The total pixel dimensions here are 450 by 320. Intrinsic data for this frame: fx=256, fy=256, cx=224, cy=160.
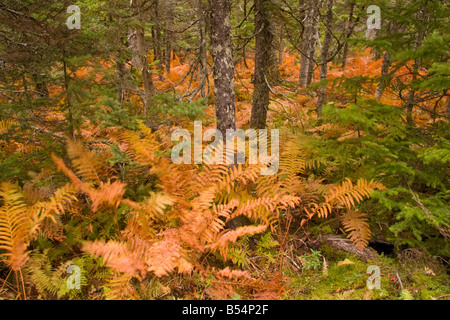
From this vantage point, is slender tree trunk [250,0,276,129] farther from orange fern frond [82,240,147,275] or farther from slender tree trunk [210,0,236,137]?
orange fern frond [82,240,147,275]

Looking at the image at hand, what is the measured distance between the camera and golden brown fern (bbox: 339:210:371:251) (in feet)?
11.1

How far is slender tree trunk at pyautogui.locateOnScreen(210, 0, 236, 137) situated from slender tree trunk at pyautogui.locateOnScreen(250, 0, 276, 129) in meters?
1.21

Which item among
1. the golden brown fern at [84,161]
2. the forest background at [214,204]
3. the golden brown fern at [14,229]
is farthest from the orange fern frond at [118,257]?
the golden brown fern at [84,161]

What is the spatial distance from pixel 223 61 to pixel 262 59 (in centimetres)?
164

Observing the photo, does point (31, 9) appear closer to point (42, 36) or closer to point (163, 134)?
point (42, 36)

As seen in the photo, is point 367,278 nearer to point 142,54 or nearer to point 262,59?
point 262,59

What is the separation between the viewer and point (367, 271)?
3.05 meters

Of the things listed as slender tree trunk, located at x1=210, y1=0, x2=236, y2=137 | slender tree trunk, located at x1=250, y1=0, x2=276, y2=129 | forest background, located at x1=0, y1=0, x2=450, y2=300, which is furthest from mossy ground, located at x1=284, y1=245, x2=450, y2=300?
slender tree trunk, located at x1=250, y1=0, x2=276, y2=129

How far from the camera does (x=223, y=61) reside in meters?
3.44

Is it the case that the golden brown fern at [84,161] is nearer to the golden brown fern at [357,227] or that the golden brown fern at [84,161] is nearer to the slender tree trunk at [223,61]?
the slender tree trunk at [223,61]

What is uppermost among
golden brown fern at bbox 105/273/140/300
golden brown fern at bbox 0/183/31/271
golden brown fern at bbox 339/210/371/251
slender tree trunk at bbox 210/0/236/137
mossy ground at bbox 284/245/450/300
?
slender tree trunk at bbox 210/0/236/137

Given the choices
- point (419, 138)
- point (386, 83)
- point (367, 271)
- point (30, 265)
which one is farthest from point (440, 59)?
point (30, 265)
